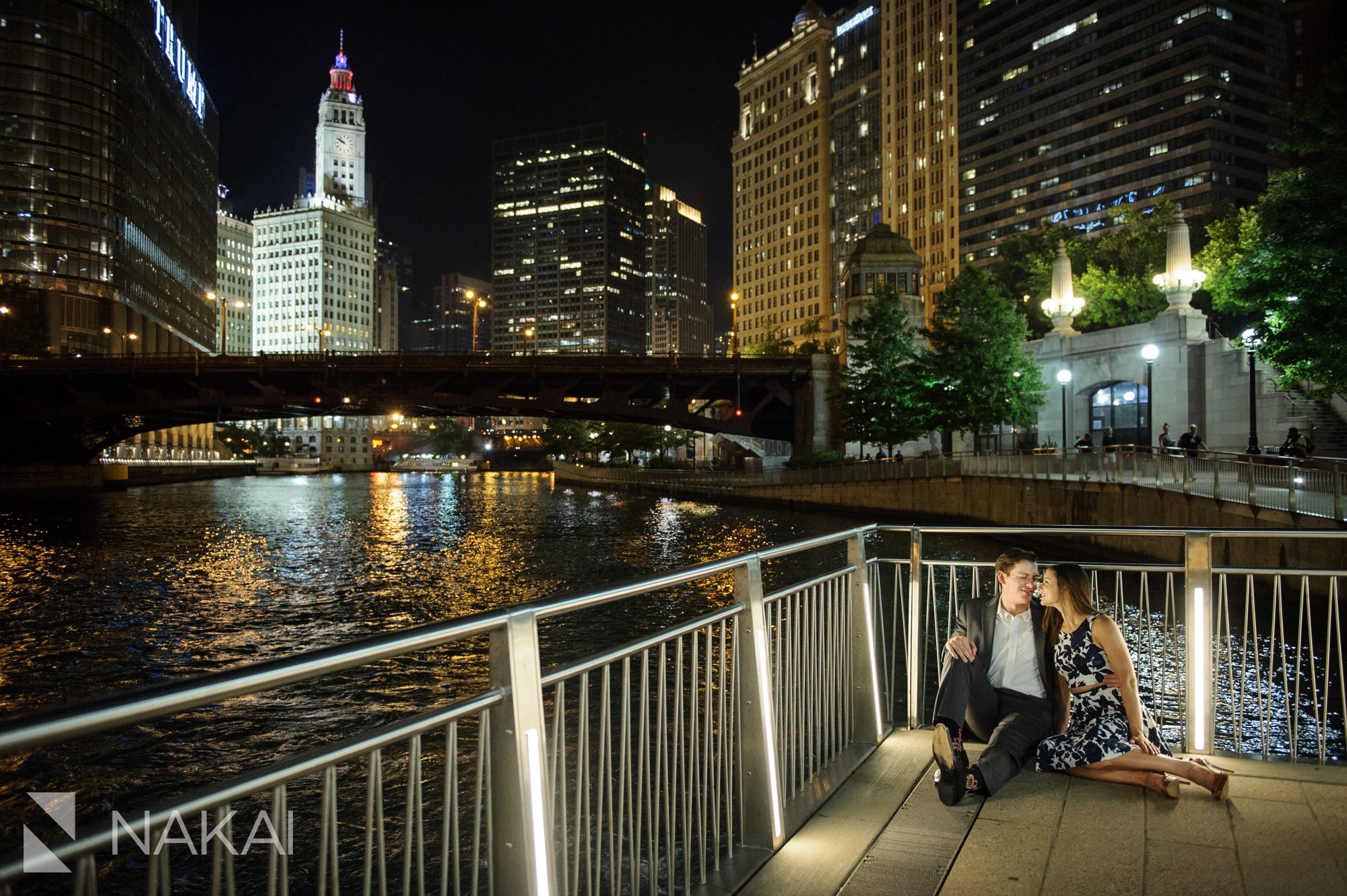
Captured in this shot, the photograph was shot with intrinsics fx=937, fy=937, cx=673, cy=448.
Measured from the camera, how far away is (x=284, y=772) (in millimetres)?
2469

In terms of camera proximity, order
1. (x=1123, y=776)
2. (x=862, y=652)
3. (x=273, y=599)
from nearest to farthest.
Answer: (x=1123, y=776), (x=862, y=652), (x=273, y=599)

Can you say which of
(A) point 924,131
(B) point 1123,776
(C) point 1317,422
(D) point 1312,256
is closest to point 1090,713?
(B) point 1123,776

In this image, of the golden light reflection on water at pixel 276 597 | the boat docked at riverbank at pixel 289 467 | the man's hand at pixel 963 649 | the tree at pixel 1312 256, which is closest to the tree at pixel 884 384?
the golden light reflection on water at pixel 276 597

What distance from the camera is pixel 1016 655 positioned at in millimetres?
6297

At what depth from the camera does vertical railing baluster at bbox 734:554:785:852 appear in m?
5.16

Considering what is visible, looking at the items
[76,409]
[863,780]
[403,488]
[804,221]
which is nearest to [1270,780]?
[863,780]

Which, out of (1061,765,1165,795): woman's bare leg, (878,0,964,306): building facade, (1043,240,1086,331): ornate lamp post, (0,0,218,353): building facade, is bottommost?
(1061,765,1165,795): woman's bare leg

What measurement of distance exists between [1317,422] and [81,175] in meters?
103

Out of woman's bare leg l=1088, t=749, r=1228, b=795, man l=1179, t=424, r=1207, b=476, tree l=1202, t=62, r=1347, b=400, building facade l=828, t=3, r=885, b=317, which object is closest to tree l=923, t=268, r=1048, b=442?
man l=1179, t=424, r=1207, b=476

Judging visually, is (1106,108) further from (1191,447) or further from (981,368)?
(1191,447)

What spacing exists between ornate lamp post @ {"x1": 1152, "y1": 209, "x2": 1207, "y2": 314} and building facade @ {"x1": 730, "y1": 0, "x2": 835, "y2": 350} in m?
115

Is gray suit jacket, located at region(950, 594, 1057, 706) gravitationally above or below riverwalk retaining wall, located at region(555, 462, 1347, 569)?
above

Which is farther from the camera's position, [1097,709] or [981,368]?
[981,368]

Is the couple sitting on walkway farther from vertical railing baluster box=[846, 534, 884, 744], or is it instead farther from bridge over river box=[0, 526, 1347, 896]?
vertical railing baluster box=[846, 534, 884, 744]
